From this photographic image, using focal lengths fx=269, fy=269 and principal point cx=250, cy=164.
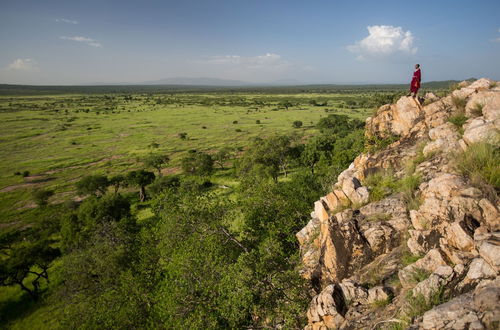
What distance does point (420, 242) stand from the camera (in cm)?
926

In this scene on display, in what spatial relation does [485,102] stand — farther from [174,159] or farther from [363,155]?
[174,159]

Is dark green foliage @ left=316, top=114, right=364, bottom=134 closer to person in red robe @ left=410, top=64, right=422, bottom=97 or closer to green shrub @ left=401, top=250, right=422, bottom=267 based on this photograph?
person in red robe @ left=410, top=64, right=422, bottom=97

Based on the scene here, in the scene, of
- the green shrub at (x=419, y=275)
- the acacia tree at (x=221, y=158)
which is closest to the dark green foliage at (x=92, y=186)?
the acacia tree at (x=221, y=158)

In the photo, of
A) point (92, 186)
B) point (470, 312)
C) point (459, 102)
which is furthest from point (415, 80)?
point (92, 186)

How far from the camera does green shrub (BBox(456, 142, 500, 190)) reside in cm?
909

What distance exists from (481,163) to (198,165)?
5960 cm

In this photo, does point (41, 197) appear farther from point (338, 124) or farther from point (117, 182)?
point (338, 124)

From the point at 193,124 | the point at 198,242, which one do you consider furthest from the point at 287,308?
the point at 193,124

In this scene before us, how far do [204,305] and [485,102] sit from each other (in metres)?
17.7

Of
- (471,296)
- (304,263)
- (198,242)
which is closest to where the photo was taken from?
(471,296)

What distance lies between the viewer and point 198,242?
1925 centimetres

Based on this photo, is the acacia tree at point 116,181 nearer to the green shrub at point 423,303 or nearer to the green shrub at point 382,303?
the green shrub at point 382,303

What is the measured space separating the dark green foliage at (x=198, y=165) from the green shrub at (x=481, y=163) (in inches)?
2246

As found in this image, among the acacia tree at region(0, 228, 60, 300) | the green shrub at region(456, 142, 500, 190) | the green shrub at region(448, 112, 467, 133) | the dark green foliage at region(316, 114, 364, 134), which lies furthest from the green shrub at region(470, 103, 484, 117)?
the dark green foliage at region(316, 114, 364, 134)
